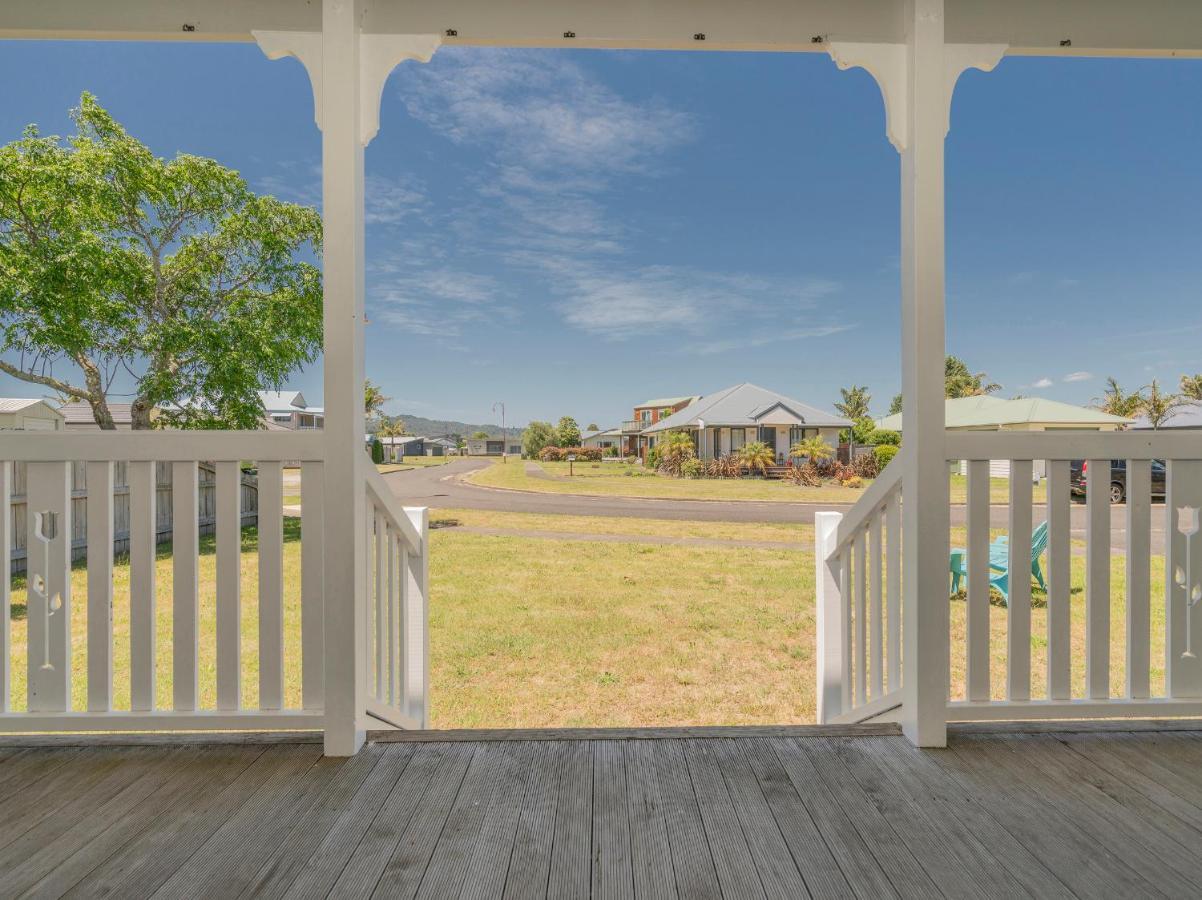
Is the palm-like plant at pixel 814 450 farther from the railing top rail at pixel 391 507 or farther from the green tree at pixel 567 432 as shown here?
the railing top rail at pixel 391 507

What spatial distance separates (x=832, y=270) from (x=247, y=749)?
1962 centimetres

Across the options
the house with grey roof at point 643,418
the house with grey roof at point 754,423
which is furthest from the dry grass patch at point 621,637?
the house with grey roof at point 643,418

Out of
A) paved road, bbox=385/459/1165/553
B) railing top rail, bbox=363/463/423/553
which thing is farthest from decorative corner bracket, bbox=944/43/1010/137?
paved road, bbox=385/459/1165/553

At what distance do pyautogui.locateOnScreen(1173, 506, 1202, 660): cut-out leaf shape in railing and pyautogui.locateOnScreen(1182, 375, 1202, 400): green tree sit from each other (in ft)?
7.58

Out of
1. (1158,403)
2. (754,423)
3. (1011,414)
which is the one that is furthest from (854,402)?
(1011,414)

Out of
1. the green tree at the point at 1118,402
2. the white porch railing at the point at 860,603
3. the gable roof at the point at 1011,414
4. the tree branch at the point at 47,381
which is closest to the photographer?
the white porch railing at the point at 860,603

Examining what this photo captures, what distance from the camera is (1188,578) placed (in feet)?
5.49

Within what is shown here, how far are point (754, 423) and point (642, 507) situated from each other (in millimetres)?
6166

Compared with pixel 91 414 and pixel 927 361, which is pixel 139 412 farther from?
pixel 927 361

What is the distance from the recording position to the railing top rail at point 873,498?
→ 5.54 ft

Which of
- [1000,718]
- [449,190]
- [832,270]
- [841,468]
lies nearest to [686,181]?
[832,270]

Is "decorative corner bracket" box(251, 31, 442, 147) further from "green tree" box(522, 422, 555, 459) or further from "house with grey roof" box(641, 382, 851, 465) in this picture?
"green tree" box(522, 422, 555, 459)

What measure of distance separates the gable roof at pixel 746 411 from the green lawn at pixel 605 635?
9059mm

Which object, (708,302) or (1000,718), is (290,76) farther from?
(708,302)
